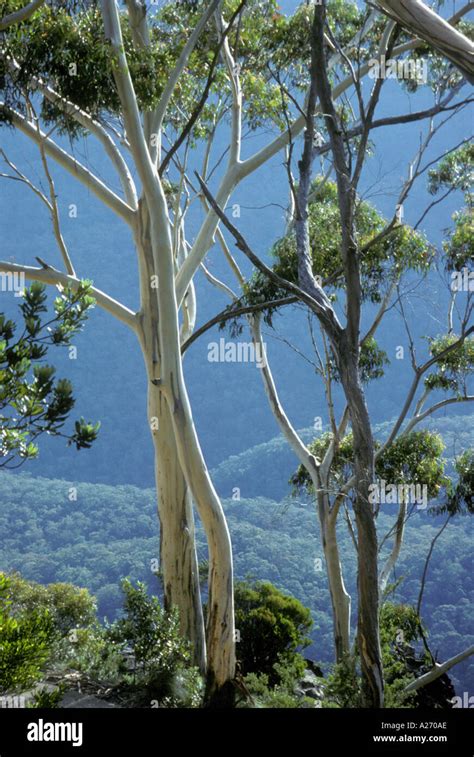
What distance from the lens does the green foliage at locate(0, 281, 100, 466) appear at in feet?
11.6

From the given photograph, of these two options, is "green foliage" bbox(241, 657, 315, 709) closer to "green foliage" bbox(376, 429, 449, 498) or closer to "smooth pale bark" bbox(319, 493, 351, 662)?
"smooth pale bark" bbox(319, 493, 351, 662)

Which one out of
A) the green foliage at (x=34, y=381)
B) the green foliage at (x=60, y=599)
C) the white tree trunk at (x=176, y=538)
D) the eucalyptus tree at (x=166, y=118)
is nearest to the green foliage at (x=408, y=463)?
the eucalyptus tree at (x=166, y=118)

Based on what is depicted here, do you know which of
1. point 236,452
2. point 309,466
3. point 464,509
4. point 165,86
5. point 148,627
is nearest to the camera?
point 148,627

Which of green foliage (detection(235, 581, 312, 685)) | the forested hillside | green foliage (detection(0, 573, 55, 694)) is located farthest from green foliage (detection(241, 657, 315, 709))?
the forested hillside

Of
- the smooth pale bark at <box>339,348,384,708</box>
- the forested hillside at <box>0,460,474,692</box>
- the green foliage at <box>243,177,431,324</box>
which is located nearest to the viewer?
the smooth pale bark at <box>339,348,384,708</box>

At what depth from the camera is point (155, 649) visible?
6.65m

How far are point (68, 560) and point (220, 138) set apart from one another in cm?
3074

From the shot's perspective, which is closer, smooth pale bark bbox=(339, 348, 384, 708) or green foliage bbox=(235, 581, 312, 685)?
smooth pale bark bbox=(339, 348, 384, 708)

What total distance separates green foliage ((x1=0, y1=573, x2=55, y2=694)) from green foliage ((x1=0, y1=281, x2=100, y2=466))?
0.60m

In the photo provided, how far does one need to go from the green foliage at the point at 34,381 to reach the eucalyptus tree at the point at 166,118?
276cm

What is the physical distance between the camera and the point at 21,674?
11.4ft

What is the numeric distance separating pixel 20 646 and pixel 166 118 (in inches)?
326

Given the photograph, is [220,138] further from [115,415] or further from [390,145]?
[115,415]
